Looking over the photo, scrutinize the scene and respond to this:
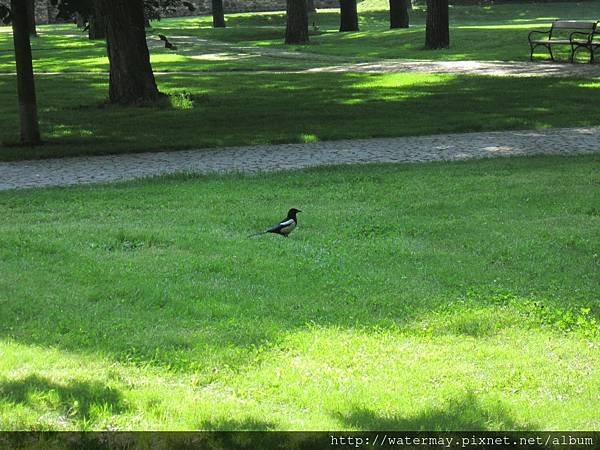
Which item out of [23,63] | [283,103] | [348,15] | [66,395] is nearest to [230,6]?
[348,15]

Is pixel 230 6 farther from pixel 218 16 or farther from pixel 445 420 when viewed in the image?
pixel 445 420

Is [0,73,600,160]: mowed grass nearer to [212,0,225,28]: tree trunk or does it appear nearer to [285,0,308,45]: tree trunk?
[285,0,308,45]: tree trunk

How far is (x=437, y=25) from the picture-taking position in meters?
30.8

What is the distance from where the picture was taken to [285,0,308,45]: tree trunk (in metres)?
36.7

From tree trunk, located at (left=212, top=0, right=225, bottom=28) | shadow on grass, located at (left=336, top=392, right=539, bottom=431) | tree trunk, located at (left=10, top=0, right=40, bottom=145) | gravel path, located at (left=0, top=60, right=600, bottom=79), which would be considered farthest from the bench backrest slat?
tree trunk, located at (left=212, top=0, right=225, bottom=28)

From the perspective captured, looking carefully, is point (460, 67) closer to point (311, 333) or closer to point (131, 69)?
point (131, 69)

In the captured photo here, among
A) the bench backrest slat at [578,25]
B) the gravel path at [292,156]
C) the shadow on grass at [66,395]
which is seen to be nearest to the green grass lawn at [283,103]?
the gravel path at [292,156]

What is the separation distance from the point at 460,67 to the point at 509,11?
2850 centimetres

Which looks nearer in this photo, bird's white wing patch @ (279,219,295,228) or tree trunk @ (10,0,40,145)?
bird's white wing patch @ (279,219,295,228)

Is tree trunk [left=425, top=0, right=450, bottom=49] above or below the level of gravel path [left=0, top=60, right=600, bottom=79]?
above

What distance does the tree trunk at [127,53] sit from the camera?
17.9 metres

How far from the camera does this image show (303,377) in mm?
4852

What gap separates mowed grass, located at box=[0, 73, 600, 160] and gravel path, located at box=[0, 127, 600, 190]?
23.5 inches

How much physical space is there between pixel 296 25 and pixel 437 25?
7677 mm
